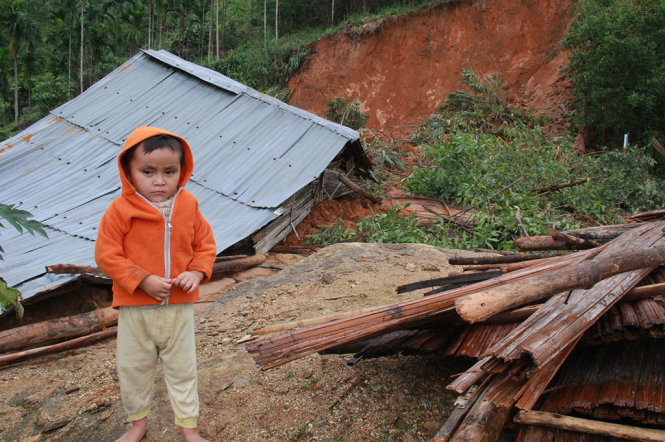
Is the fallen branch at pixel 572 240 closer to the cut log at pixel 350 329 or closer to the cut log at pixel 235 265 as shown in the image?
the cut log at pixel 350 329

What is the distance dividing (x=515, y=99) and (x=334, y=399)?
1667 centimetres

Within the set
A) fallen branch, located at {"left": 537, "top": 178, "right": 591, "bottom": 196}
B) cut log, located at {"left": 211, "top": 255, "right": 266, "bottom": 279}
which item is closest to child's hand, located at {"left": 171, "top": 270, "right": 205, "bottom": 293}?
cut log, located at {"left": 211, "top": 255, "right": 266, "bottom": 279}

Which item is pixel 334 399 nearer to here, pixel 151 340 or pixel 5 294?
pixel 151 340

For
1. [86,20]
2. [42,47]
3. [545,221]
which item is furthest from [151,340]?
[42,47]

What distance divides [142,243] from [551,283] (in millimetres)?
1858

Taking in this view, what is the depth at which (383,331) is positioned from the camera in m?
2.09

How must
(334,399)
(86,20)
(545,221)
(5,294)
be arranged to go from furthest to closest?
(86,20)
(545,221)
(5,294)
(334,399)

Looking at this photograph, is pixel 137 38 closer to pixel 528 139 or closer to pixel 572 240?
pixel 528 139

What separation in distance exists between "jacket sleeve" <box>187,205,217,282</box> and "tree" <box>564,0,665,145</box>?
12.3 meters

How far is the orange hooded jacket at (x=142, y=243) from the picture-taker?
6.89 ft

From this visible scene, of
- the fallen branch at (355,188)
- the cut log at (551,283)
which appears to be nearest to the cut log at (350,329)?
the cut log at (551,283)

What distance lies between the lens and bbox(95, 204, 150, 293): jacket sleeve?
2078mm

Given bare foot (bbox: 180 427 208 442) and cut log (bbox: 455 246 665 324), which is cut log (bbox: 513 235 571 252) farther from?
bare foot (bbox: 180 427 208 442)

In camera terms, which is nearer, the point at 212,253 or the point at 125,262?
the point at 125,262
